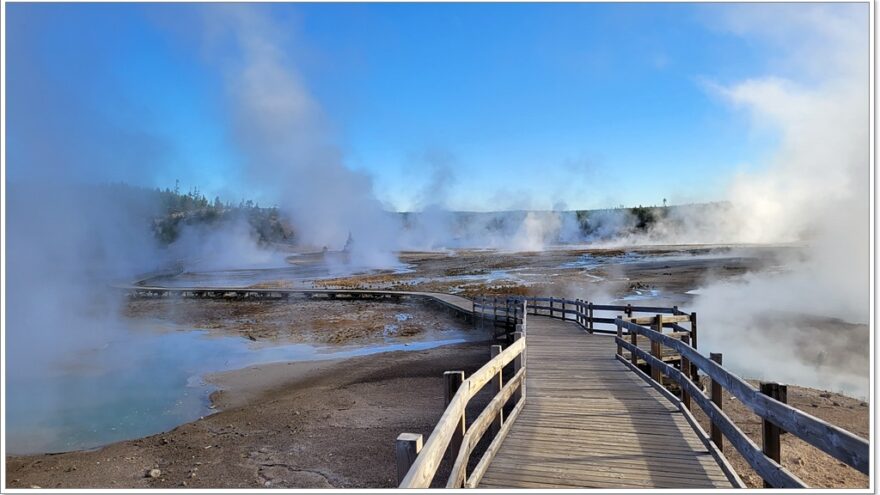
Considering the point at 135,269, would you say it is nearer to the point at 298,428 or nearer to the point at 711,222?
the point at 298,428

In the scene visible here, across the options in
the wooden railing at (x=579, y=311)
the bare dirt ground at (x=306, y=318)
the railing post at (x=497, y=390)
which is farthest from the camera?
the bare dirt ground at (x=306, y=318)

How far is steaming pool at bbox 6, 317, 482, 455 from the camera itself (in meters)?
10.2

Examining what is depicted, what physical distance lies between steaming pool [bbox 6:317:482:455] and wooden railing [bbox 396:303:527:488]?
752 centimetres

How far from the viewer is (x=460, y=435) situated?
176 inches

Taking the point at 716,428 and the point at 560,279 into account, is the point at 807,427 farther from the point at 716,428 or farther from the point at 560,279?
the point at 560,279

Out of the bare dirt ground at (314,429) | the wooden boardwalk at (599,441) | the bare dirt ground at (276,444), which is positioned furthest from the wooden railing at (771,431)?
the bare dirt ground at (276,444)

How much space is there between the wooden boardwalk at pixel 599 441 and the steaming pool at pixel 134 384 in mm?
7733

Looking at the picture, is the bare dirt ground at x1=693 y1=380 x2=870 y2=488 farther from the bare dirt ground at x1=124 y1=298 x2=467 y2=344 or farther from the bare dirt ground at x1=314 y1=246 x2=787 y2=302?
the bare dirt ground at x1=314 y1=246 x2=787 y2=302

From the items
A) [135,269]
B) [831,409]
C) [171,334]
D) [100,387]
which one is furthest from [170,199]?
[831,409]

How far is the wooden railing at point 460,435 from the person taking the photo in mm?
3016

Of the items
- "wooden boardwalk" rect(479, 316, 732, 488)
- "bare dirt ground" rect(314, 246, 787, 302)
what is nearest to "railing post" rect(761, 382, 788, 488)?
"wooden boardwalk" rect(479, 316, 732, 488)

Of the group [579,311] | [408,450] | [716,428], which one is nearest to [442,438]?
[408,450]

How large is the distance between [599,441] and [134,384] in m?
12.8

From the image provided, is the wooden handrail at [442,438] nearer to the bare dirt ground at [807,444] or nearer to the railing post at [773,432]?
the railing post at [773,432]
